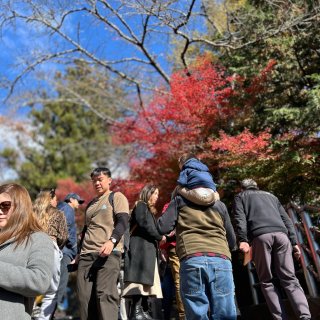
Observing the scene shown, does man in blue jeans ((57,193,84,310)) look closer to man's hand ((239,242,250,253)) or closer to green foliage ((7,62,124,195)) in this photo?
man's hand ((239,242,250,253))

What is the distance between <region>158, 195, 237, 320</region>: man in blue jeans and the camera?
3137 millimetres

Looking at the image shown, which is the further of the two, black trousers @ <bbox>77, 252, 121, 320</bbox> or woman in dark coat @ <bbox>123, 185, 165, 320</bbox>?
woman in dark coat @ <bbox>123, 185, 165, 320</bbox>

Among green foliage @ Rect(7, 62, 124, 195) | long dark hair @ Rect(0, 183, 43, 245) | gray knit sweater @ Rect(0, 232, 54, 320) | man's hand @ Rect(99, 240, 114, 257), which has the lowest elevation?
gray knit sweater @ Rect(0, 232, 54, 320)

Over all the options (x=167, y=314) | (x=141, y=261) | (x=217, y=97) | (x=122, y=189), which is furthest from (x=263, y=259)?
(x=122, y=189)

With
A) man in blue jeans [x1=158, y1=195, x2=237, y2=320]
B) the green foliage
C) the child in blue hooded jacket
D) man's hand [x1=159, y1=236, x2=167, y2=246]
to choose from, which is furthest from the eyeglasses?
the green foliage

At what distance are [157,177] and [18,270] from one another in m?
9.17

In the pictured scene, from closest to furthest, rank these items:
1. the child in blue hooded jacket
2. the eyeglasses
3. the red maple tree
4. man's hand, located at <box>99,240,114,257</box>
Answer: the eyeglasses
the child in blue hooded jacket
man's hand, located at <box>99,240,114,257</box>
the red maple tree

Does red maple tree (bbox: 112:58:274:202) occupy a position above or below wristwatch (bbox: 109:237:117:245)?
above

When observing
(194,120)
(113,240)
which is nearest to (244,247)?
(113,240)

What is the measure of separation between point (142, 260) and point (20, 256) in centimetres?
299

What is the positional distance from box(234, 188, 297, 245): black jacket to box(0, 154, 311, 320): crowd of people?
0.04ft

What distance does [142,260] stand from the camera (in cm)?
499

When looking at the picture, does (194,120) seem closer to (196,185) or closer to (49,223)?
(49,223)

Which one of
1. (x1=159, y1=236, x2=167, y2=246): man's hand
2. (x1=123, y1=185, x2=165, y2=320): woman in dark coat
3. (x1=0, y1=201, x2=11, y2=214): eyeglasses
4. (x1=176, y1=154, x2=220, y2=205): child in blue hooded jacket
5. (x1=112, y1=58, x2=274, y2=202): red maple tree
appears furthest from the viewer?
(x1=112, y1=58, x2=274, y2=202): red maple tree
